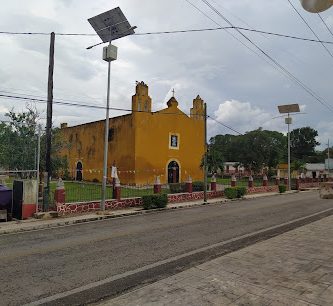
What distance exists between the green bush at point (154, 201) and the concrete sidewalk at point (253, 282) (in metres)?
10.9

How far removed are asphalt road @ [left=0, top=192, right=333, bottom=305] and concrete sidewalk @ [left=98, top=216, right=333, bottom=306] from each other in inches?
53.3

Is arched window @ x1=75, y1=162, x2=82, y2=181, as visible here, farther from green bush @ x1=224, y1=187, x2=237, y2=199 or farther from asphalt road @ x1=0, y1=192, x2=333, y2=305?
green bush @ x1=224, y1=187, x2=237, y2=199

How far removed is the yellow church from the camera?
35.8 meters

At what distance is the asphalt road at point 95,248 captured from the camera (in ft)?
21.8

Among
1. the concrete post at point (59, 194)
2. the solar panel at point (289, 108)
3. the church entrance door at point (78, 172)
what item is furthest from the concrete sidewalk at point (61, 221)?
the solar panel at point (289, 108)

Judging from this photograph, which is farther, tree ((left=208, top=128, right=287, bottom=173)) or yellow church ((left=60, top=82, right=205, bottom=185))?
tree ((left=208, top=128, right=287, bottom=173))

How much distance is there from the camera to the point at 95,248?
9523 mm

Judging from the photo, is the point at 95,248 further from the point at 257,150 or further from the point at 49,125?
the point at 257,150

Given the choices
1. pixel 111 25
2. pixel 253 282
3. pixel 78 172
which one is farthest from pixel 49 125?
pixel 78 172

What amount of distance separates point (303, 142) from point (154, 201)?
104 m

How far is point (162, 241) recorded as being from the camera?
34.7ft

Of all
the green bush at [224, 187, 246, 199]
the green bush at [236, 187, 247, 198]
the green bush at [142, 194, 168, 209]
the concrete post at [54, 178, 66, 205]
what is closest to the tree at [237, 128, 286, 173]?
the green bush at [236, 187, 247, 198]

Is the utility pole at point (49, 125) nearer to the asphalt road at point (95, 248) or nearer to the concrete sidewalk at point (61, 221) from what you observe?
the concrete sidewalk at point (61, 221)

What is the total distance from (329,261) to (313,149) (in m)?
115
